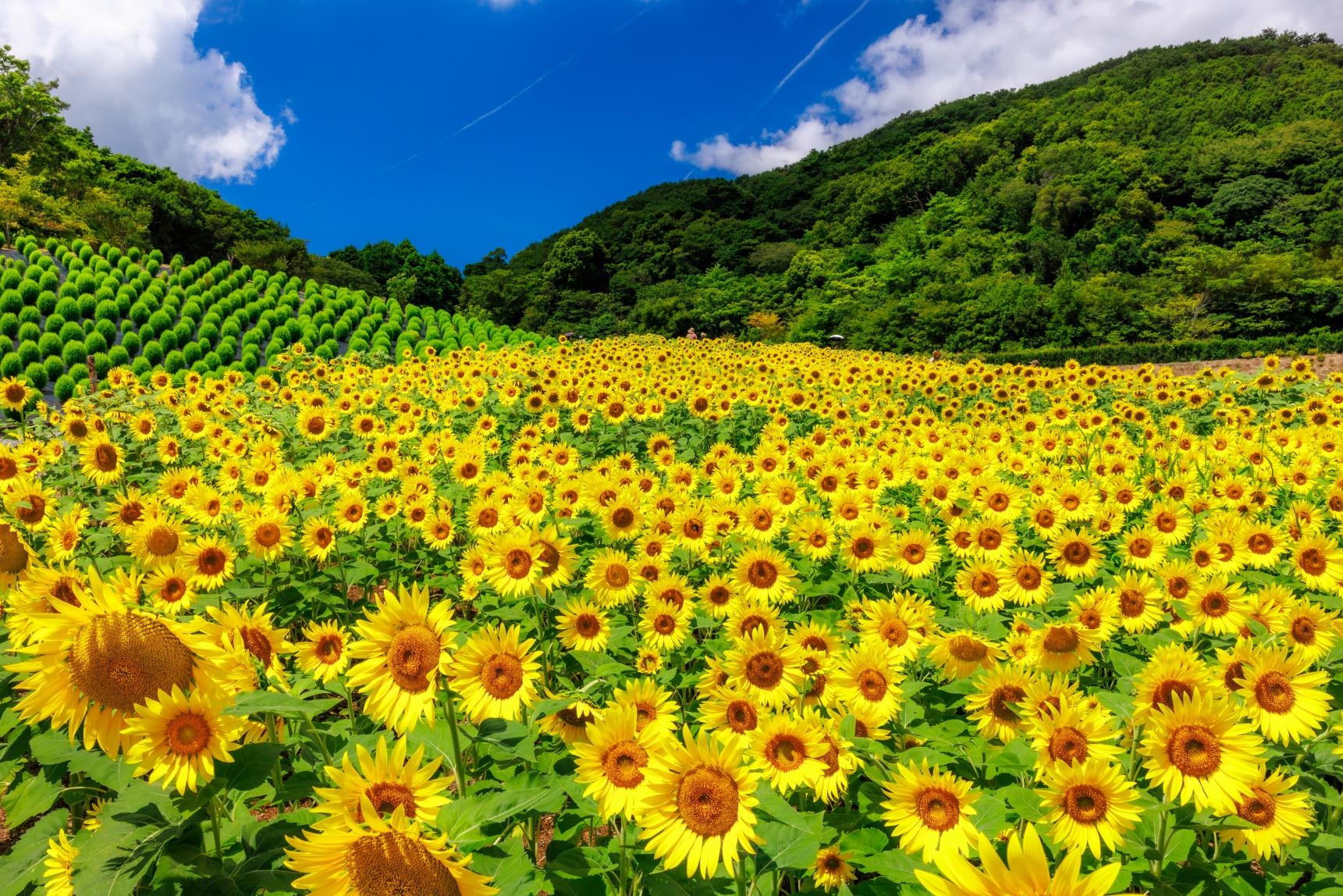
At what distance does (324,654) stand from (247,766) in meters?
1.34

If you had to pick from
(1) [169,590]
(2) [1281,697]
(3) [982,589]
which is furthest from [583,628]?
(2) [1281,697]

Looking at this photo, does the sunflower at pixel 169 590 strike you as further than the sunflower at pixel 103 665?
Yes

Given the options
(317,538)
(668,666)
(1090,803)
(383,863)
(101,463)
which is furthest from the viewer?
(101,463)

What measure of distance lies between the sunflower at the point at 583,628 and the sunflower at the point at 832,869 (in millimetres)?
1242

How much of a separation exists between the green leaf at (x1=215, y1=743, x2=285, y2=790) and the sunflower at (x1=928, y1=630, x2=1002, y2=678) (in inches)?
98.0

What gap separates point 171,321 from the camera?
59.4 ft

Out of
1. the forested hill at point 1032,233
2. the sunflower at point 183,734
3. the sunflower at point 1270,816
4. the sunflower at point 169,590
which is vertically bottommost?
the sunflower at point 1270,816

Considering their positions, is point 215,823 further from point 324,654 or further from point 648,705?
point 324,654

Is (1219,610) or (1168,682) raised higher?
(1168,682)

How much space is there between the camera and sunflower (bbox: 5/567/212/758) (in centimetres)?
139

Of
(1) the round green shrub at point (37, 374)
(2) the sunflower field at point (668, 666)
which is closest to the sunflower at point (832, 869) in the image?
(2) the sunflower field at point (668, 666)

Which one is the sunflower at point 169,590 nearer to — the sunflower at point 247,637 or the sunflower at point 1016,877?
the sunflower at point 247,637

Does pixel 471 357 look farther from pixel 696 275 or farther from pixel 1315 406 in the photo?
pixel 696 275

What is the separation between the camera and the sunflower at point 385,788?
4.23ft
